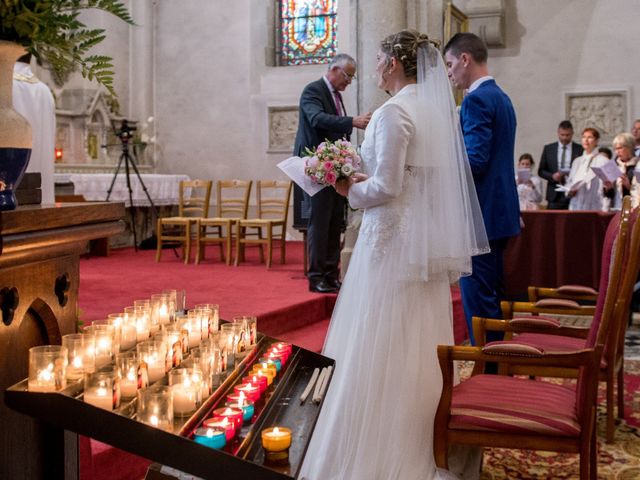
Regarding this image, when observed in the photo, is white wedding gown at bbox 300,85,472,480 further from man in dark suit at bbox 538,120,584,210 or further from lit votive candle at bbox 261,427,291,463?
man in dark suit at bbox 538,120,584,210

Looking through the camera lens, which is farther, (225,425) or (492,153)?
(492,153)

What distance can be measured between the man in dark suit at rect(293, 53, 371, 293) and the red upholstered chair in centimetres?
336

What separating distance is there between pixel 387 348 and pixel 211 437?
1.91m

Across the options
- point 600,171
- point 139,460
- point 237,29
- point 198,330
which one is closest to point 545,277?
point 600,171

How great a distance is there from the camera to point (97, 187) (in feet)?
31.7

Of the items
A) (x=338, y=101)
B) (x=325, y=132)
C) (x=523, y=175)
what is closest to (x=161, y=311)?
(x=325, y=132)

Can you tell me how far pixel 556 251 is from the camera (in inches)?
287

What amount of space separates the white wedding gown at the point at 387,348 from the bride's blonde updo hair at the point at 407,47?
0.31ft

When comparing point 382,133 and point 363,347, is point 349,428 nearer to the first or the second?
point 363,347

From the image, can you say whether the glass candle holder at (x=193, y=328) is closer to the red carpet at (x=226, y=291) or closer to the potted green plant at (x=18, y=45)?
the potted green plant at (x=18, y=45)

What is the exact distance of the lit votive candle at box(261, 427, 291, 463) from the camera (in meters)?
1.31

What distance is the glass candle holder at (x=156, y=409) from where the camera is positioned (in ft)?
4.24

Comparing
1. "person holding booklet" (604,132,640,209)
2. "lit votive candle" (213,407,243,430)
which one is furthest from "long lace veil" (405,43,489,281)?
"person holding booklet" (604,132,640,209)

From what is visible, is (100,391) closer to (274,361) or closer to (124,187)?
(274,361)
